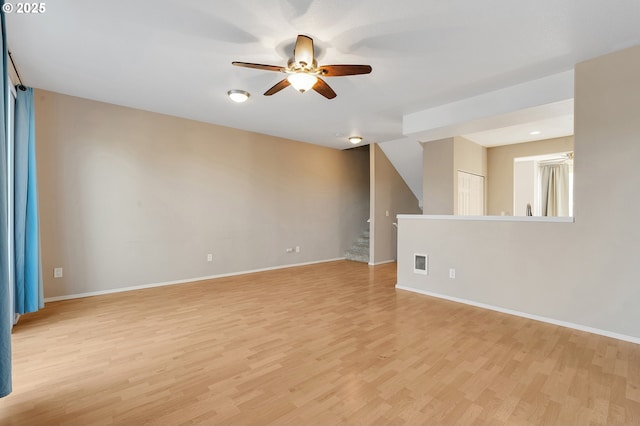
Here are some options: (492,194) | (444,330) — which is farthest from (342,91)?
(492,194)

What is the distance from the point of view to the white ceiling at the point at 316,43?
220 centimetres

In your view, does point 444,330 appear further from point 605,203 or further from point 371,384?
point 605,203

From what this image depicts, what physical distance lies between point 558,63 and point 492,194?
406 centimetres

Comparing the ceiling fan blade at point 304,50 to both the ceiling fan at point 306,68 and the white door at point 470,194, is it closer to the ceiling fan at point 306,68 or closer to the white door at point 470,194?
the ceiling fan at point 306,68

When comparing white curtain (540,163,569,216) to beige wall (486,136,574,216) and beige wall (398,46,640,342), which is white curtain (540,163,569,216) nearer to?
beige wall (486,136,574,216)

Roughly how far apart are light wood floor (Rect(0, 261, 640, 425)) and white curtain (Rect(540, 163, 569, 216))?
204 inches

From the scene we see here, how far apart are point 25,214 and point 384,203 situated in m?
6.07

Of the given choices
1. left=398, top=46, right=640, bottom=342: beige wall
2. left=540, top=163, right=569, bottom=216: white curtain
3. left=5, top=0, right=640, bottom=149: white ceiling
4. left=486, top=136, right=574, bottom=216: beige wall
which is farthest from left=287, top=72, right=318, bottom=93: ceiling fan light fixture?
left=540, top=163, right=569, bottom=216: white curtain

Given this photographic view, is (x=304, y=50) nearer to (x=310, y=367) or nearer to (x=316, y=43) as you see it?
(x=316, y=43)

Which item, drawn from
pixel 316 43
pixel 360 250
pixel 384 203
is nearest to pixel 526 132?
pixel 384 203

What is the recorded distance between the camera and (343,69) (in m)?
2.56

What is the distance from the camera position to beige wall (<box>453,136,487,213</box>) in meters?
5.58

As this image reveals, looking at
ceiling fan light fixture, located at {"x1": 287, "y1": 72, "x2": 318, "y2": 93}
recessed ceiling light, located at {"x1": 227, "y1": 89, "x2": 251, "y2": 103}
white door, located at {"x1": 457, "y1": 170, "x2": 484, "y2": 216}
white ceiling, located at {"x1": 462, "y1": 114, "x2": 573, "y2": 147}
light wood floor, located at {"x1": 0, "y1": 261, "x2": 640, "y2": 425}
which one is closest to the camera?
light wood floor, located at {"x1": 0, "y1": 261, "x2": 640, "y2": 425}

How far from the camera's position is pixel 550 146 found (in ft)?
19.3
